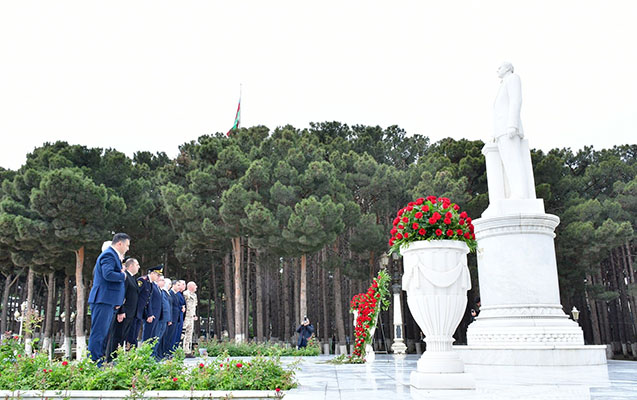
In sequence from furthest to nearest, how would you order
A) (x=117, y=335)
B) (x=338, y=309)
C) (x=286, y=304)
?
(x=286, y=304) < (x=338, y=309) < (x=117, y=335)

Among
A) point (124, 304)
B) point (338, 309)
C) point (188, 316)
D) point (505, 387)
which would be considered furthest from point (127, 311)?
point (338, 309)

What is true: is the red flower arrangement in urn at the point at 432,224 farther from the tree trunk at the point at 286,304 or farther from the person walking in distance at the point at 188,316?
the tree trunk at the point at 286,304

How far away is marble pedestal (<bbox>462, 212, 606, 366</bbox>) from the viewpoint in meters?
6.82

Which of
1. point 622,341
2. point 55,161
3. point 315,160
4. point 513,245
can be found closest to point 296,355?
point 513,245

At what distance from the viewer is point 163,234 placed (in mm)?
27750

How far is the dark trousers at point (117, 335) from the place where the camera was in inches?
258

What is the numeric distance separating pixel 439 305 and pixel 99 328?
410 cm

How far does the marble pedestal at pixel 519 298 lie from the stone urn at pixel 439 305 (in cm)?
231

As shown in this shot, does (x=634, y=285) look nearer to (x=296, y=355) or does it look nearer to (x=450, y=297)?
(x=296, y=355)

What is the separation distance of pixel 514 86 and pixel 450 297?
5.36 metres

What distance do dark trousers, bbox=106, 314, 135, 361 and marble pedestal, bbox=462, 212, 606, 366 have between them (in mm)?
4904

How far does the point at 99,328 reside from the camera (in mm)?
5887

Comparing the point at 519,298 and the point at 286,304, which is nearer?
the point at 519,298

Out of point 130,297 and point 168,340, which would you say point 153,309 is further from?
point 168,340
